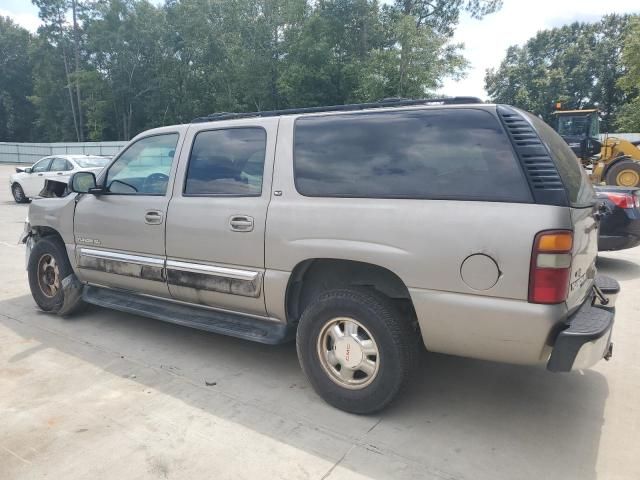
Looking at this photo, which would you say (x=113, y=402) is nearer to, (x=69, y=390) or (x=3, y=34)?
(x=69, y=390)

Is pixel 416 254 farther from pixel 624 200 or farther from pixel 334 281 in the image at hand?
pixel 624 200

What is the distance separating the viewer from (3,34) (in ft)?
200

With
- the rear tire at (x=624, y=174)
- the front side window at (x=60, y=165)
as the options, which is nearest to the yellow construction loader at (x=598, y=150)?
the rear tire at (x=624, y=174)

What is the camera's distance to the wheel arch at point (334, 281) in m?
3.04

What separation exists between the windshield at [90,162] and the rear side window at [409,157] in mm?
13461

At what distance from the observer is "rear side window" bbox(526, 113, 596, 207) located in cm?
259

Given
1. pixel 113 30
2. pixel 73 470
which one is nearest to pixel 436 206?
pixel 73 470

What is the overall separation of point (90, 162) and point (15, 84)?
5843 cm

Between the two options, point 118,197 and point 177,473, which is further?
point 118,197

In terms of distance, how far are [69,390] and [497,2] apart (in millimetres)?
42924

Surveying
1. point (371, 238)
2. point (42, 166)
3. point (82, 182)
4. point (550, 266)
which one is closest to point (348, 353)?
point (371, 238)

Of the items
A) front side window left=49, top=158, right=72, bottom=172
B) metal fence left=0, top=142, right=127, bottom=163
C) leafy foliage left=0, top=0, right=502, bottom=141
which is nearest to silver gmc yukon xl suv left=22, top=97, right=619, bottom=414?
front side window left=49, top=158, right=72, bottom=172

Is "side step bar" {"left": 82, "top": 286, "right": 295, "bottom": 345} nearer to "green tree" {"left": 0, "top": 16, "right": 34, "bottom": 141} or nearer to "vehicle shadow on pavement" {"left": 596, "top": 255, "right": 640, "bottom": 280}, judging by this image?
"vehicle shadow on pavement" {"left": 596, "top": 255, "right": 640, "bottom": 280}

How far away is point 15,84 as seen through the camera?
2403 inches
